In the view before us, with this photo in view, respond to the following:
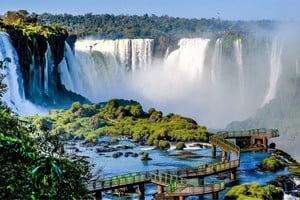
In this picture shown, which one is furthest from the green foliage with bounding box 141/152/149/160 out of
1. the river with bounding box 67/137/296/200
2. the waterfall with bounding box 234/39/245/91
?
the waterfall with bounding box 234/39/245/91

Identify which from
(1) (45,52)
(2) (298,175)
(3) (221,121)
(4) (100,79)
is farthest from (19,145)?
(4) (100,79)

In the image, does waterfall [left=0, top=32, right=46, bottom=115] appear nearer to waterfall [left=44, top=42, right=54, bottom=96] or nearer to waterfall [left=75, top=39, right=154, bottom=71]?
waterfall [left=44, top=42, right=54, bottom=96]

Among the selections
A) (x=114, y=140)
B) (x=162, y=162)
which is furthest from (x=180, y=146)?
(x=162, y=162)

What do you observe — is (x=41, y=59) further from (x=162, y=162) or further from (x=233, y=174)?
(x=233, y=174)

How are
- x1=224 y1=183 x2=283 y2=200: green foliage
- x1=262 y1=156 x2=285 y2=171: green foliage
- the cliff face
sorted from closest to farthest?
x1=224 y1=183 x2=283 y2=200: green foliage → x1=262 y1=156 x2=285 y2=171: green foliage → the cliff face

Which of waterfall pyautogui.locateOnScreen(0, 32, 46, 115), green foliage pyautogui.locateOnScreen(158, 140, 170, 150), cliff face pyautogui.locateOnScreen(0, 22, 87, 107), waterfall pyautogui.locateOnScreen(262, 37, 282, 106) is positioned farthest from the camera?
waterfall pyautogui.locateOnScreen(262, 37, 282, 106)

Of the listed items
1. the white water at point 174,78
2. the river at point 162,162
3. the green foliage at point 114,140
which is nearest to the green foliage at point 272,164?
the river at point 162,162

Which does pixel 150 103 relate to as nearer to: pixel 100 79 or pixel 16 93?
pixel 100 79
